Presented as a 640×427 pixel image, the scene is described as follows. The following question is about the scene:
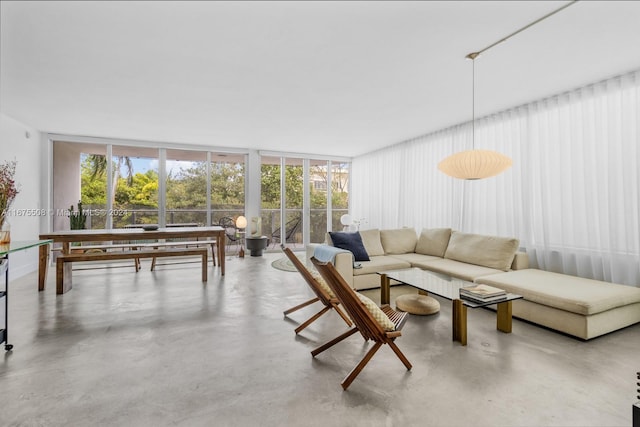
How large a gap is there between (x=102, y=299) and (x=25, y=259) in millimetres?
2582

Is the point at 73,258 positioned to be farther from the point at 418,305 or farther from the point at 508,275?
the point at 508,275

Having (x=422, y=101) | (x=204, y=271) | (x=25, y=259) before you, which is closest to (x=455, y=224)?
(x=422, y=101)

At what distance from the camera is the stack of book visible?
2.57 metres

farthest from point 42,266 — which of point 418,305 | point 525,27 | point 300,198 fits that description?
point 525,27

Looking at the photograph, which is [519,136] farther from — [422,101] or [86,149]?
[86,149]

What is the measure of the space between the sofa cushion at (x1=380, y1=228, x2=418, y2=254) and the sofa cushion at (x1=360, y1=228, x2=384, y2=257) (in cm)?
11

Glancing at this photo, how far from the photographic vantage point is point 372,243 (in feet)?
15.8

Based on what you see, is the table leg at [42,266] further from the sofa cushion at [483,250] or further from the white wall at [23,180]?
the sofa cushion at [483,250]

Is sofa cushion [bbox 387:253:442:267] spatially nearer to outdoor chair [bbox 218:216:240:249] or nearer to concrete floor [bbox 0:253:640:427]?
concrete floor [bbox 0:253:640:427]

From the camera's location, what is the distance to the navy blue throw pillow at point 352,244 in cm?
429

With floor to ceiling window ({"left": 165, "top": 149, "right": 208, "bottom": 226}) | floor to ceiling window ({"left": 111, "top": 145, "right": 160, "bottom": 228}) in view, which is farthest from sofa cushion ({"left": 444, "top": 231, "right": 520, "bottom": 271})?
floor to ceiling window ({"left": 111, "top": 145, "right": 160, "bottom": 228})

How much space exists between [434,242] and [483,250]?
875 millimetres

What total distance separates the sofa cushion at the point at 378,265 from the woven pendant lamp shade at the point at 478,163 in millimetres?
1532

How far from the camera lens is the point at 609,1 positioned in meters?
2.09
